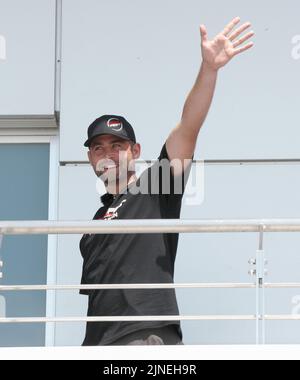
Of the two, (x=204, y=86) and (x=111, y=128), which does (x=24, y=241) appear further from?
(x=204, y=86)

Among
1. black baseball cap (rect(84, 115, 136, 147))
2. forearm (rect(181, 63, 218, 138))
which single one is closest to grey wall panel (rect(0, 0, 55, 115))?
black baseball cap (rect(84, 115, 136, 147))

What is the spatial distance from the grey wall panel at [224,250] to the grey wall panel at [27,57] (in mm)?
421

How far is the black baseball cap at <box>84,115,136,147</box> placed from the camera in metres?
5.36

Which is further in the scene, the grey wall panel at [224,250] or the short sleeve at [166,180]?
the grey wall panel at [224,250]

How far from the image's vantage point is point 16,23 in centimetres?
654

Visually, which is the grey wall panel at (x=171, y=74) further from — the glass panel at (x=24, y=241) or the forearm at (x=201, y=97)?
the forearm at (x=201, y=97)

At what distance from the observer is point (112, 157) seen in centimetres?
536

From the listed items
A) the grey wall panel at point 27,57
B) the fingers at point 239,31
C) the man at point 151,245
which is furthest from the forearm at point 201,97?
the grey wall panel at point 27,57

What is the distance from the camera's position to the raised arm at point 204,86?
494 centimetres

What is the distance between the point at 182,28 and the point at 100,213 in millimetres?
1488

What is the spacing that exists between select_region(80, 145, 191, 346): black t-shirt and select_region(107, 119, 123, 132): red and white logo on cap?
0.30m

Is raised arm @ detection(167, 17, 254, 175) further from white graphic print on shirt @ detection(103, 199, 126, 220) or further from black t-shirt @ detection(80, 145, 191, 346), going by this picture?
white graphic print on shirt @ detection(103, 199, 126, 220)

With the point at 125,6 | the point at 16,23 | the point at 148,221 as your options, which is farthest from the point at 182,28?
the point at 148,221

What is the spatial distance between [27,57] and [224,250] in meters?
1.40
